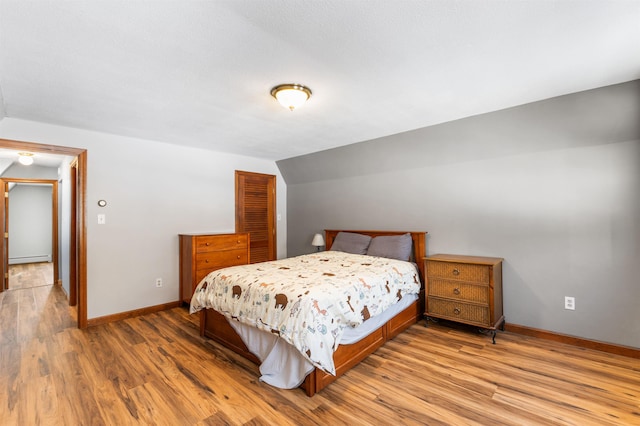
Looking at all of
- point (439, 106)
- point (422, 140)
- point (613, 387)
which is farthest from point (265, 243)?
point (613, 387)

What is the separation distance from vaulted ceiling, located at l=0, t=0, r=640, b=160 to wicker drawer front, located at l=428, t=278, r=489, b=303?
1728mm

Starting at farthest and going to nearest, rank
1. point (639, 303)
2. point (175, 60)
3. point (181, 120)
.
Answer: point (181, 120) < point (639, 303) < point (175, 60)

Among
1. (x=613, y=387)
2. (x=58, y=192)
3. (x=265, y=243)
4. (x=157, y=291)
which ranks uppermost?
(x=58, y=192)

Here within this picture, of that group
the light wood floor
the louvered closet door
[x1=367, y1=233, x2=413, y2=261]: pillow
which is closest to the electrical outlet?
the light wood floor

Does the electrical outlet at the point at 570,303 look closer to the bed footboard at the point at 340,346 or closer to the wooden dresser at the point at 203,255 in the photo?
the bed footboard at the point at 340,346

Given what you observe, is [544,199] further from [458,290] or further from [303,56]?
[303,56]

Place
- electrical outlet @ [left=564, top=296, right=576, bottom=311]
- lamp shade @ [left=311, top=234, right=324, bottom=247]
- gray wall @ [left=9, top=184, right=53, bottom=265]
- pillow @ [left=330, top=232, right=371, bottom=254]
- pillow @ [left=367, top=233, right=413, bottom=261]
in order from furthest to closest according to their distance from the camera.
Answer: gray wall @ [left=9, top=184, right=53, bottom=265]
lamp shade @ [left=311, top=234, right=324, bottom=247]
pillow @ [left=330, top=232, right=371, bottom=254]
pillow @ [left=367, top=233, right=413, bottom=261]
electrical outlet @ [left=564, top=296, right=576, bottom=311]

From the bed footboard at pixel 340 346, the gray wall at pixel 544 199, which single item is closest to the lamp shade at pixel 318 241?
the gray wall at pixel 544 199

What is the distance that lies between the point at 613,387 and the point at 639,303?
89cm

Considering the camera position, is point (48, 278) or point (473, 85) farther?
point (48, 278)

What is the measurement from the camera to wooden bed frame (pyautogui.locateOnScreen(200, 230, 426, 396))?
81.7 inches

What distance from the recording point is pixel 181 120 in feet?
9.87

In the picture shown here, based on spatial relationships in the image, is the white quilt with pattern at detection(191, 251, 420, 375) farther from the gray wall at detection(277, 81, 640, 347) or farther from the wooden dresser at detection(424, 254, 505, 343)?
the gray wall at detection(277, 81, 640, 347)

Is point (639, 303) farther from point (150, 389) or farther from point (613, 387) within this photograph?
point (150, 389)
